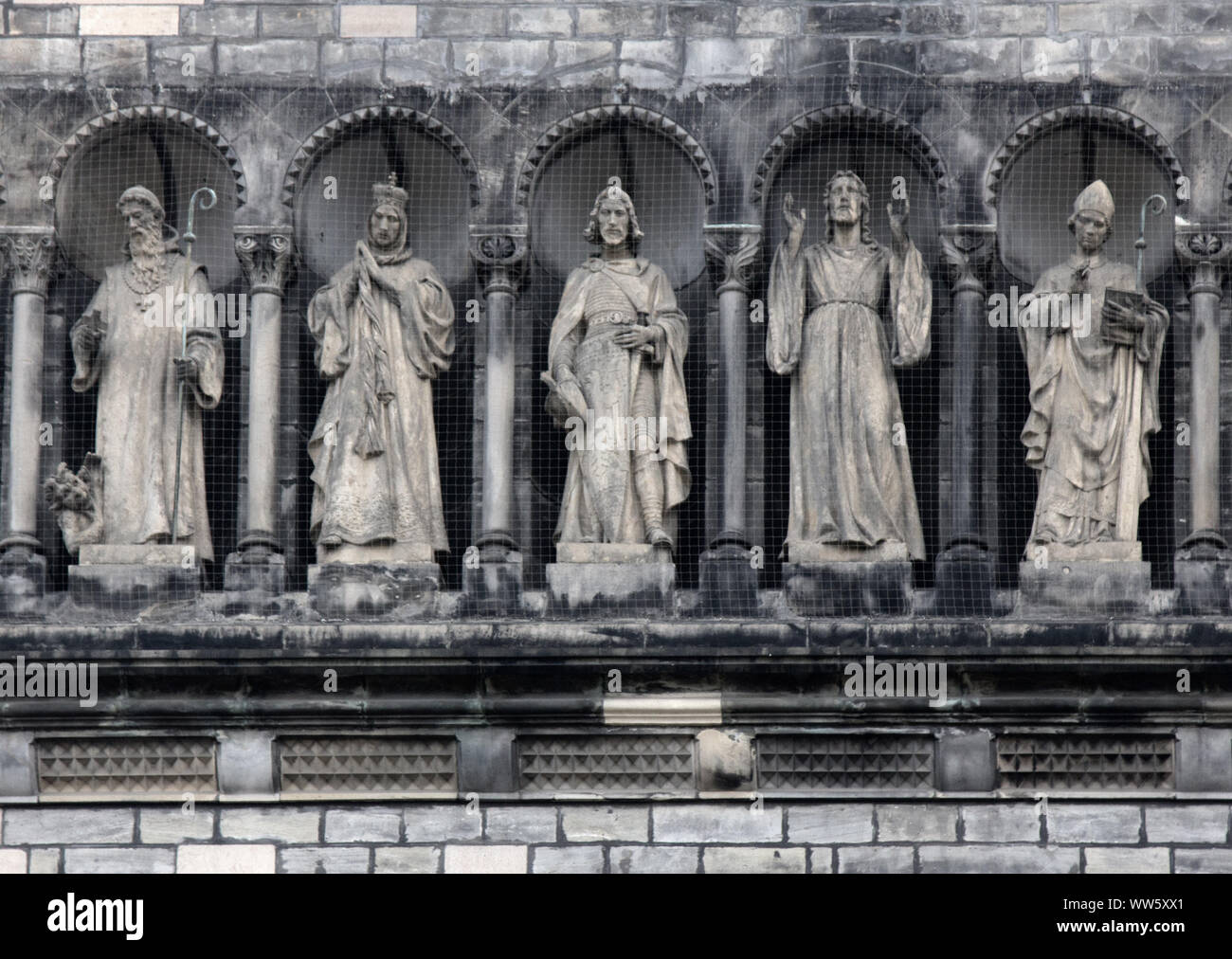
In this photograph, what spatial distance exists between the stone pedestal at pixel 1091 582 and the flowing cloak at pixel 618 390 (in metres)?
2.10

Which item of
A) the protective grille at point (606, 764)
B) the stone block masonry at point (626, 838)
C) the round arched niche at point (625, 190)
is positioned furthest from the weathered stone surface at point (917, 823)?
the round arched niche at point (625, 190)

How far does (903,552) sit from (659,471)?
1.47m

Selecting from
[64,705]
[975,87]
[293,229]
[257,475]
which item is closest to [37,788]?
[64,705]

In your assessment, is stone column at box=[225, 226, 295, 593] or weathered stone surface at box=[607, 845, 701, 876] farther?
stone column at box=[225, 226, 295, 593]

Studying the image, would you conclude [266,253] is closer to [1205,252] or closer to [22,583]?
[22,583]

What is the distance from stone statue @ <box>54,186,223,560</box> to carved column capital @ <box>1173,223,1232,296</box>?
566 cm

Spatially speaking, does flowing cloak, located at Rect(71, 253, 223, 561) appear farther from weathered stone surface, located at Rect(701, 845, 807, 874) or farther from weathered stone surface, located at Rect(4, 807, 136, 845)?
weathered stone surface, located at Rect(701, 845, 807, 874)

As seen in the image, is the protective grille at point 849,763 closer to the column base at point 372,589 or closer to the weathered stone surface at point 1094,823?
the weathered stone surface at point 1094,823

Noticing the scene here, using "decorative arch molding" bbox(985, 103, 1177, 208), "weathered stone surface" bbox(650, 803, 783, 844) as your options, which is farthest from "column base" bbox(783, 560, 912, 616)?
"decorative arch molding" bbox(985, 103, 1177, 208)

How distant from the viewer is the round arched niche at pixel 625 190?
69.9 ft

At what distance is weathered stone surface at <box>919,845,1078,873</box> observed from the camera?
2009 centimetres

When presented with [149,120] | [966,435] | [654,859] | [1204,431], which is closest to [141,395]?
[149,120]

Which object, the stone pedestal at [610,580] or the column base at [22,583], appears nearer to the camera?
the stone pedestal at [610,580]

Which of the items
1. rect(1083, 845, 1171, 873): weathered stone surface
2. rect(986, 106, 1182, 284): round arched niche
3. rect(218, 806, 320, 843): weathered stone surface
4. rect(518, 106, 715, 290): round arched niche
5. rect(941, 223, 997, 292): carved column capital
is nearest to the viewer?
rect(1083, 845, 1171, 873): weathered stone surface
